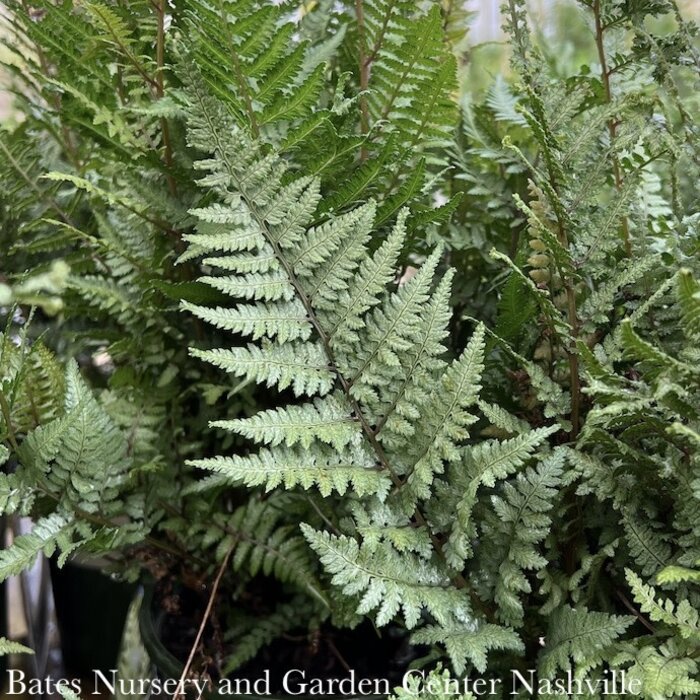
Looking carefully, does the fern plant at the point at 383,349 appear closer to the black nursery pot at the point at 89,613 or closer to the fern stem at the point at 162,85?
the fern stem at the point at 162,85

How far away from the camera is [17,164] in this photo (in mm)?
542

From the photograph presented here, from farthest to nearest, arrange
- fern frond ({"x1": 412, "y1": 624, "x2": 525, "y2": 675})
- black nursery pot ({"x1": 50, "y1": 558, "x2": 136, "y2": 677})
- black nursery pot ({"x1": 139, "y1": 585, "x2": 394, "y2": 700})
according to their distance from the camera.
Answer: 1. black nursery pot ({"x1": 50, "y1": 558, "x2": 136, "y2": 677})
2. black nursery pot ({"x1": 139, "y1": 585, "x2": 394, "y2": 700})
3. fern frond ({"x1": 412, "y1": 624, "x2": 525, "y2": 675})

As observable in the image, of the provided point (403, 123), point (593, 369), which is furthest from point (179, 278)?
point (593, 369)

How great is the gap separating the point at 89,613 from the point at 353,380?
1.34ft

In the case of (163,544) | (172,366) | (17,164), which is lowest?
(163,544)

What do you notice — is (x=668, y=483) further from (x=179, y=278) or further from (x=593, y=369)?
(x=179, y=278)

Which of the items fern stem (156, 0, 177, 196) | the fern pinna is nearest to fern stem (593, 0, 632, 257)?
the fern pinna

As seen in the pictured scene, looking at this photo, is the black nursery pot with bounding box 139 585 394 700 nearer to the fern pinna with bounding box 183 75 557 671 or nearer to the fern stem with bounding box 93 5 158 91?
the fern pinna with bounding box 183 75 557 671

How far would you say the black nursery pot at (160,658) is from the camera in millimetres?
461

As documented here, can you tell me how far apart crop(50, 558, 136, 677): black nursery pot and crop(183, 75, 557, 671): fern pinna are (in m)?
0.33

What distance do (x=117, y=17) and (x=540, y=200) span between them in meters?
0.24

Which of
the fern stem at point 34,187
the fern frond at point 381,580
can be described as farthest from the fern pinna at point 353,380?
the fern stem at point 34,187

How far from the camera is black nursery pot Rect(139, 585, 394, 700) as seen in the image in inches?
18.2

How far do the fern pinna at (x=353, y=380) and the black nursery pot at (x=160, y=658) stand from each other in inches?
5.1
